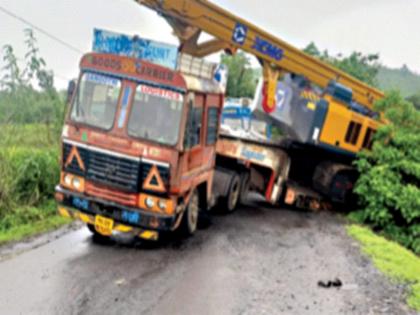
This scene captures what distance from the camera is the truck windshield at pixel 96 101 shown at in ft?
24.1

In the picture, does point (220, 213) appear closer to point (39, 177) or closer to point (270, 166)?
point (270, 166)

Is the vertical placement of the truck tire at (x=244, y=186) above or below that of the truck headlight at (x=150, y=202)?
below

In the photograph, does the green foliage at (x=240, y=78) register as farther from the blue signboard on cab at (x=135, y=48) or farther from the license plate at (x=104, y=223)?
the license plate at (x=104, y=223)

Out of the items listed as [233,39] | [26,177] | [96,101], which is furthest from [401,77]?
[96,101]

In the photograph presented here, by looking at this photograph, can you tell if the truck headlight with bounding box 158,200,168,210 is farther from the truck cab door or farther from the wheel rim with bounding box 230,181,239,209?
the wheel rim with bounding box 230,181,239,209

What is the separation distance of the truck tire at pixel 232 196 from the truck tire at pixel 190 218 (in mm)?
2280

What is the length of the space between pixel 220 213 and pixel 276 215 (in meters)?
1.36

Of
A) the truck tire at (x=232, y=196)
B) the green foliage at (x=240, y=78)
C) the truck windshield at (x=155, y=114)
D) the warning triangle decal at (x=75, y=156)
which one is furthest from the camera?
the green foliage at (x=240, y=78)

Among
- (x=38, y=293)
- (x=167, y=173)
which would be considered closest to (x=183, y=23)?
(x=167, y=173)

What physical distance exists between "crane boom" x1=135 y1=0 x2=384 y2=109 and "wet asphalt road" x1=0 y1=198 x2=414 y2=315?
3.77 metres

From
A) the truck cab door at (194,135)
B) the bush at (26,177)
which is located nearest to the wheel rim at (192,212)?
the truck cab door at (194,135)

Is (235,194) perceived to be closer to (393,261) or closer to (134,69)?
(393,261)

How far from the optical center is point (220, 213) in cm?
1102

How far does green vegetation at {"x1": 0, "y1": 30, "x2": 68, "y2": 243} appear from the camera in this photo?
8523 millimetres
